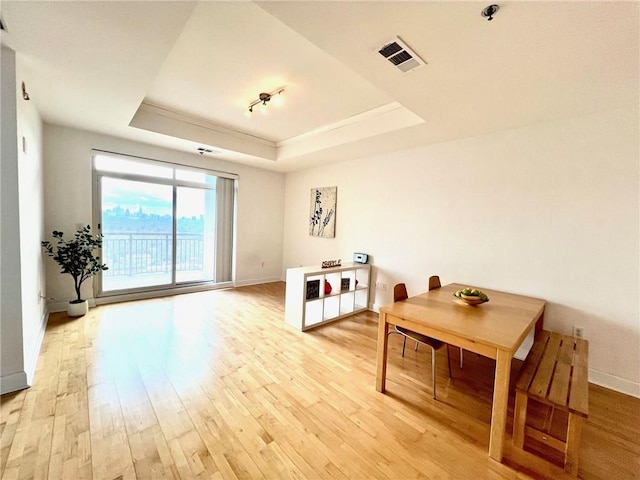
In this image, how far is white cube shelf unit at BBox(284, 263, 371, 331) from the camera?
331cm

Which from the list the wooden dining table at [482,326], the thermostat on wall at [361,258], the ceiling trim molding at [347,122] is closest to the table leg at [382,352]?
the wooden dining table at [482,326]

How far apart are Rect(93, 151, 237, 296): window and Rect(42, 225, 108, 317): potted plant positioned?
377 millimetres

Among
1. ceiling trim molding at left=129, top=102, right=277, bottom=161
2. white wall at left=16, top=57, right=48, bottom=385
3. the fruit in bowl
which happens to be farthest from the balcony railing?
the fruit in bowl

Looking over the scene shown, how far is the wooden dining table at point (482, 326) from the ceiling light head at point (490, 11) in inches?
73.5

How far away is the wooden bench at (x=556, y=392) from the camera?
141 cm

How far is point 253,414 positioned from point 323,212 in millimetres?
3694

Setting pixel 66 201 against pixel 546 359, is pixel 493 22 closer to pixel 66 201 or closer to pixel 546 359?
pixel 546 359

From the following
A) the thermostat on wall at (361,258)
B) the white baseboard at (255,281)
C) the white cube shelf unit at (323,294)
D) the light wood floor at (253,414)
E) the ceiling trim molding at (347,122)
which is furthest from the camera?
the white baseboard at (255,281)

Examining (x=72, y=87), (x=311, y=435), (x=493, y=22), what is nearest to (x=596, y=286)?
(x=493, y=22)

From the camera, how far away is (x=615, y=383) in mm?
2348

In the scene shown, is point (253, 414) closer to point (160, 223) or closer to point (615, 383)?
point (615, 383)

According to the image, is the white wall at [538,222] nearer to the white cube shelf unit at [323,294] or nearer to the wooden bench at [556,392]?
the white cube shelf unit at [323,294]

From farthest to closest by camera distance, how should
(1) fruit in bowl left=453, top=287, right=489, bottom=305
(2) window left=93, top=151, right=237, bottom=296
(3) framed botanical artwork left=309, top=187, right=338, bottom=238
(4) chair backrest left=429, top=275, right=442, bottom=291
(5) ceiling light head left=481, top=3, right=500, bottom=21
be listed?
1. (3) framed botanical artwork left=309, top=187, right=338, bottom=238
2. (2) window left=93, top=151, right=237, bottom=296
3. (4) chair backrest left=429, top=275, right=442, bottom=291
4. (1) fruit in bowl left=453, top=287, right=489, bottom=305
5. (5) ceiling light head left=481, top=3, right=500, bottom=21

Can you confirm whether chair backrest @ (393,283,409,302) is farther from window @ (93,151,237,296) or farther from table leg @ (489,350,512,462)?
window @ (93,151,237,296)
